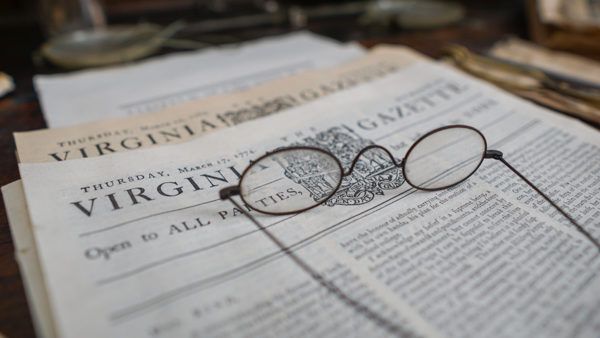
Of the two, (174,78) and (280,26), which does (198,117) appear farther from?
(280,26)

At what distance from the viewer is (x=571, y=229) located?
376 millimetres

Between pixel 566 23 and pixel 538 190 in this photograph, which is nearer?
pixel 538 190

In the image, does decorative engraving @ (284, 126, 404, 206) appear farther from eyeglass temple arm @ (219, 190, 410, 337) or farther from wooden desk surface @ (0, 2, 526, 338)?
wooden desk surface @ (0, 2, 526, 338)

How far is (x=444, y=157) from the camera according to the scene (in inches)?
18.0

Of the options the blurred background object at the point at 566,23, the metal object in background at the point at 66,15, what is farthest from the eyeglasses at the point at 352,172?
the metal object in background at the point at 66,15

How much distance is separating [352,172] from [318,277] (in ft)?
0.49

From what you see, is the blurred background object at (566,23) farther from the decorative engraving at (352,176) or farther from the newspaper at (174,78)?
the decorative engraving at (352,176)

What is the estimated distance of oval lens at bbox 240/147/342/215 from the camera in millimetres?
398

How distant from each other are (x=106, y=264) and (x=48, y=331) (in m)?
0.06

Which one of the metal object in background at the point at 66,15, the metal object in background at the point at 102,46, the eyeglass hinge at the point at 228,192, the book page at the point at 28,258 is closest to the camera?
the book page at the point at 28,258

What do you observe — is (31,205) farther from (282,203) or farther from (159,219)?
(282,203)

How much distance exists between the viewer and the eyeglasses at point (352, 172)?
40 centimetres

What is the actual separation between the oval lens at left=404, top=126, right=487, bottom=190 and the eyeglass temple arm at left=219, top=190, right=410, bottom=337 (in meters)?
0.15

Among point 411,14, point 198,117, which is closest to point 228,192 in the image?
point 198,117
